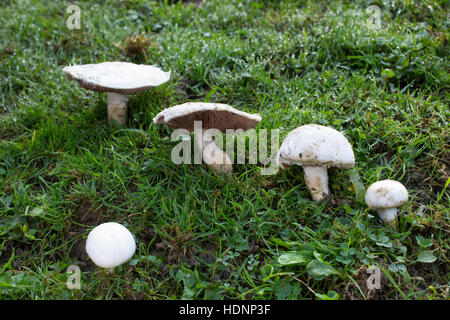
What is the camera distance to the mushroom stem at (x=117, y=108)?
340cm

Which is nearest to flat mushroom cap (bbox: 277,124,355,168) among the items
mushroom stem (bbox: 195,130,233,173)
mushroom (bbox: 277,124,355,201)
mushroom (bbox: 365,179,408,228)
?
mushroom (bbox: 277,124,355,201)

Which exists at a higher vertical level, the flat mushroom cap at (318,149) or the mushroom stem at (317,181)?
the flat mushroom cap at (318,149)

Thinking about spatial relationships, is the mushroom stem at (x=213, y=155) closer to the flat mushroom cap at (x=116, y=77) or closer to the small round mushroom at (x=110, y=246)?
the flat mushroom cap at (x=116, y=77)

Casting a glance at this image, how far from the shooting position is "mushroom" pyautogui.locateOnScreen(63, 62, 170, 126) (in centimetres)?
299

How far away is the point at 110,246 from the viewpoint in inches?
91.1

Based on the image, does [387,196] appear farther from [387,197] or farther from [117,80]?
[117,80]

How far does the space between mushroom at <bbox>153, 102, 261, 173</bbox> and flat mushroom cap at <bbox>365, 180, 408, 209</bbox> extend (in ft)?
3.04

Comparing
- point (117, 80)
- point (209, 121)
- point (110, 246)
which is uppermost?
point (117, 80)

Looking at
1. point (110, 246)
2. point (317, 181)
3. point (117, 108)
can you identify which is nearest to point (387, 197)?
point (317, 181)

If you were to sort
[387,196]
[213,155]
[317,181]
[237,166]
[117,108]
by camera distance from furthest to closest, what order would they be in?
[117,108]
[237,166]
[213,155]
[317,181]
[387,196]

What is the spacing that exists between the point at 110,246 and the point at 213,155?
40.5 inches

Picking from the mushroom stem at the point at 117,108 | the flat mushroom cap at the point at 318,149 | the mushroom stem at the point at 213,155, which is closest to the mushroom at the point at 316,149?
the flat mushroom cap at the point at 318,149

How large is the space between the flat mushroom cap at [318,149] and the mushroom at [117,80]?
1.25 metres
